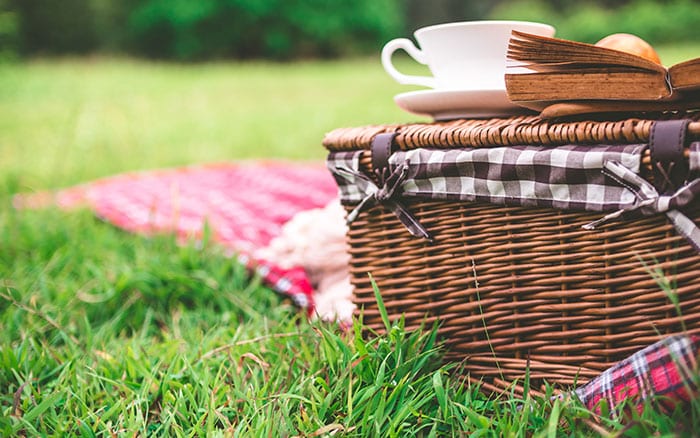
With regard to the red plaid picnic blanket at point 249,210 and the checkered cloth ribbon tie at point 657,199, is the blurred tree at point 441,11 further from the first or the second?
the checkered cloth ribbon tie at point 657,199

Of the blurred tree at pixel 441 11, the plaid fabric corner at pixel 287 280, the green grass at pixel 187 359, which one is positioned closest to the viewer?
the green grass at pixel 187 359

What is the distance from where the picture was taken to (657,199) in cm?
92

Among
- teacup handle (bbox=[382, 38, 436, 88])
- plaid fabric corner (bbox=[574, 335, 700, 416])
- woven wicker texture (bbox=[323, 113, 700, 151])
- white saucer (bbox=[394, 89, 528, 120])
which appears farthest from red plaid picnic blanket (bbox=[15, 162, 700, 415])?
teacup handle (bbox=[382, 38, 436, 88])

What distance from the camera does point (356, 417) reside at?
1.06 metres

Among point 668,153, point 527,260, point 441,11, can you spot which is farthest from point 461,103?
point 441,11

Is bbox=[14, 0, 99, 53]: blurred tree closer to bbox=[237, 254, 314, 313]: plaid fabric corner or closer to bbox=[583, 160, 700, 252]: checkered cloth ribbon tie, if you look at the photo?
bbox=[237, 254, 314, 313]: plaid fabric corner

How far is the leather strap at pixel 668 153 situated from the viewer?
35.3 inches

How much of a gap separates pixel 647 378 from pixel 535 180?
334mm

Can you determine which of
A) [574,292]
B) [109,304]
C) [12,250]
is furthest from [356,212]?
[12,250]

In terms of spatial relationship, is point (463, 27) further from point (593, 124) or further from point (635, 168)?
point (635, 168)

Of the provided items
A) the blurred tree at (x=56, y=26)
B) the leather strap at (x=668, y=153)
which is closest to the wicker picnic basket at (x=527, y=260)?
the leather strap at (x=668, y=153)

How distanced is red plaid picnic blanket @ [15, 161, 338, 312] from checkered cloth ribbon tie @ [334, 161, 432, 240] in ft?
1.68

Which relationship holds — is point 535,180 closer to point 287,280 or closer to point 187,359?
point 187,359

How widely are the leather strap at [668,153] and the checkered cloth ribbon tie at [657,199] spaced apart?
0.05ft
